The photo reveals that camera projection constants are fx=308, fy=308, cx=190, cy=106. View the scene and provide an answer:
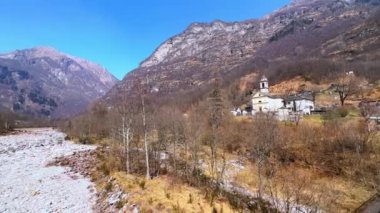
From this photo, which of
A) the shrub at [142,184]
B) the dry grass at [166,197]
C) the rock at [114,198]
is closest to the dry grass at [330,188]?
the dry grass at [166,197]

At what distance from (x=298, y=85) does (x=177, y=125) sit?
9711cm

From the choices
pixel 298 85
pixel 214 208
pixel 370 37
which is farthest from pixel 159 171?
pixel 370 37

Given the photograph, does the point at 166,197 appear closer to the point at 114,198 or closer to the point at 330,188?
the point at 114,198

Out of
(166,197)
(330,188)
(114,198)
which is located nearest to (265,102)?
(330,188)

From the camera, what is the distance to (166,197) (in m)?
21.5

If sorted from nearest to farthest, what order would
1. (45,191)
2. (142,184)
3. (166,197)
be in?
(166,197) < (142,184) < (45,191)

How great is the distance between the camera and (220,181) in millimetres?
31578

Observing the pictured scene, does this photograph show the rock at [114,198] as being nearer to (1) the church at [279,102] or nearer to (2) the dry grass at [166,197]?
(2) the dry grass at [166,197]

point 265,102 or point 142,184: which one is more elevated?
point 265,102

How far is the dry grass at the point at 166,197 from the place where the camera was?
63.8 feet

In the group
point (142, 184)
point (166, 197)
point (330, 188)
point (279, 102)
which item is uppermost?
point (279, 102)

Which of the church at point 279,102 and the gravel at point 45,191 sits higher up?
the church at point 279,102

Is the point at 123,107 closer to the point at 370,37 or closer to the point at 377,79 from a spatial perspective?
the point at 377,79

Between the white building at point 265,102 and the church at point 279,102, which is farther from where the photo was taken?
the white building at point 265,102
